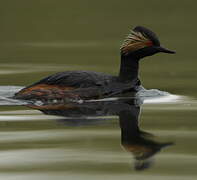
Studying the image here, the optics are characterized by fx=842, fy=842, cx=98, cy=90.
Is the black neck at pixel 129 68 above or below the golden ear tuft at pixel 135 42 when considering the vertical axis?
below

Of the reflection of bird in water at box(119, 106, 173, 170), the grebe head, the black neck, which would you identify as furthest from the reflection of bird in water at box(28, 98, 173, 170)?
the grebe head

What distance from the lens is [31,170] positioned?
27.2 ft

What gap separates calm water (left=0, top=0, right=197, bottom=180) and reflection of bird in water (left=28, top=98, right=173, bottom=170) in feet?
0.05

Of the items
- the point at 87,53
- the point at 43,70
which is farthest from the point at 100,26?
the point at 43,70

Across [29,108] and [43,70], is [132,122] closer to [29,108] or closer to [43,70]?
[29,108]

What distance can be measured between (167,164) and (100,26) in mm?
15957

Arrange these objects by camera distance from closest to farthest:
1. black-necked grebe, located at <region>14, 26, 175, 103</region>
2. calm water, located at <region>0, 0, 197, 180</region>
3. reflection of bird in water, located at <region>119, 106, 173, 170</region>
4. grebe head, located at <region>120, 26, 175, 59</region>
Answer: calm water, located at <region>0, 0, 197, 180</region> < reflection of bird in water, located at <region>119, 106, 173, 170</region> < black-necked grebe, located at <region>14, 26, 175, 103</region> < grebe head, located at <region>120, 26, 175, 59</region>

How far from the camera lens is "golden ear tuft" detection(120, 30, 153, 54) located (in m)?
13.5

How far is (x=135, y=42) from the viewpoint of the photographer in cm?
1363

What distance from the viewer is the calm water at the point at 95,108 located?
8508 mm

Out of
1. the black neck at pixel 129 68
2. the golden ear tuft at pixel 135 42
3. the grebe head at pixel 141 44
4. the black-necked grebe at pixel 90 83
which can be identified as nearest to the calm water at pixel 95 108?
the black-necked grebe at pixel 90 83

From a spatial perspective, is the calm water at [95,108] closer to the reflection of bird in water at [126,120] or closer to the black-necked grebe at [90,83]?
the reflection of bird in water at [126,120]

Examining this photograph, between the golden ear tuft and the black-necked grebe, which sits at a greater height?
the golden ear tuft

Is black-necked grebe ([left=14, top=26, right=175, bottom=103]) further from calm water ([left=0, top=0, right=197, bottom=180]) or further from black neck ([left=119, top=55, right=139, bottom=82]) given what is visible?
calm water ([left=0, top=0, right=197, bottom=180])
